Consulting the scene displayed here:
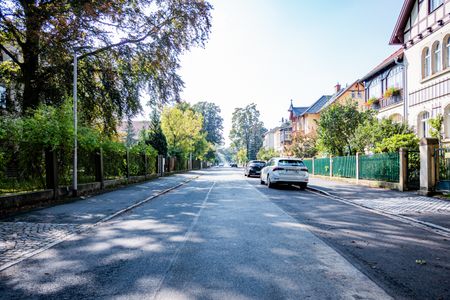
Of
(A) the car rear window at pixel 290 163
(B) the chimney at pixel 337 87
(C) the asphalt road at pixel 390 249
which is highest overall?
(B) the chimney at pixel 337 87

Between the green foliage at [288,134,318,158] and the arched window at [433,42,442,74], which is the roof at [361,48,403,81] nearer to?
the arched window at [433,42,442,74]

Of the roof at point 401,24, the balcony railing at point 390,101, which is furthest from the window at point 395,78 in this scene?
the roof at point 401,24

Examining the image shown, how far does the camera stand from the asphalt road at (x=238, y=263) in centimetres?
380

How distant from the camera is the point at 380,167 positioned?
17.9 metres

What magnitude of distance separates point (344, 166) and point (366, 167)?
421 cm

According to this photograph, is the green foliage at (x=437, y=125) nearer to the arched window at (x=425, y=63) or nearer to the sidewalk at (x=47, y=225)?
the arched window at (x=425, y=63)

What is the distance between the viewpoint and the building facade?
1898 centimetres

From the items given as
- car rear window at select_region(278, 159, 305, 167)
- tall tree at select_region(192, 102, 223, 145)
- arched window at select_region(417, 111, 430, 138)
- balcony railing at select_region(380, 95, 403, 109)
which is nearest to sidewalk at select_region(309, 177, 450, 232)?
car rear window at select_region(278, 159, 305, 167)

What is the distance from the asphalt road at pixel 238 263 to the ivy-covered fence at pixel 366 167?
929 cm

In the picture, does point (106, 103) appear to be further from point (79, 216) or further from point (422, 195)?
point (422, 195)

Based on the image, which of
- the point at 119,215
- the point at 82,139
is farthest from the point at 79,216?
the point at 82,139

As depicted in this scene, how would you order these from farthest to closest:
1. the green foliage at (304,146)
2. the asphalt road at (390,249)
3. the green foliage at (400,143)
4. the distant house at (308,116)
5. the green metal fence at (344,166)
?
the distant house at (308,116)
the green foliage at (304,146)
the green metal fence at (344,166)
the green foliage at (400,143)
the asphalt road at (390,249)

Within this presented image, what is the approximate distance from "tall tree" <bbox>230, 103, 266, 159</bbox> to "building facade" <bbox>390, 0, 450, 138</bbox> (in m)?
83.2

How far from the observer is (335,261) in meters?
4.95
